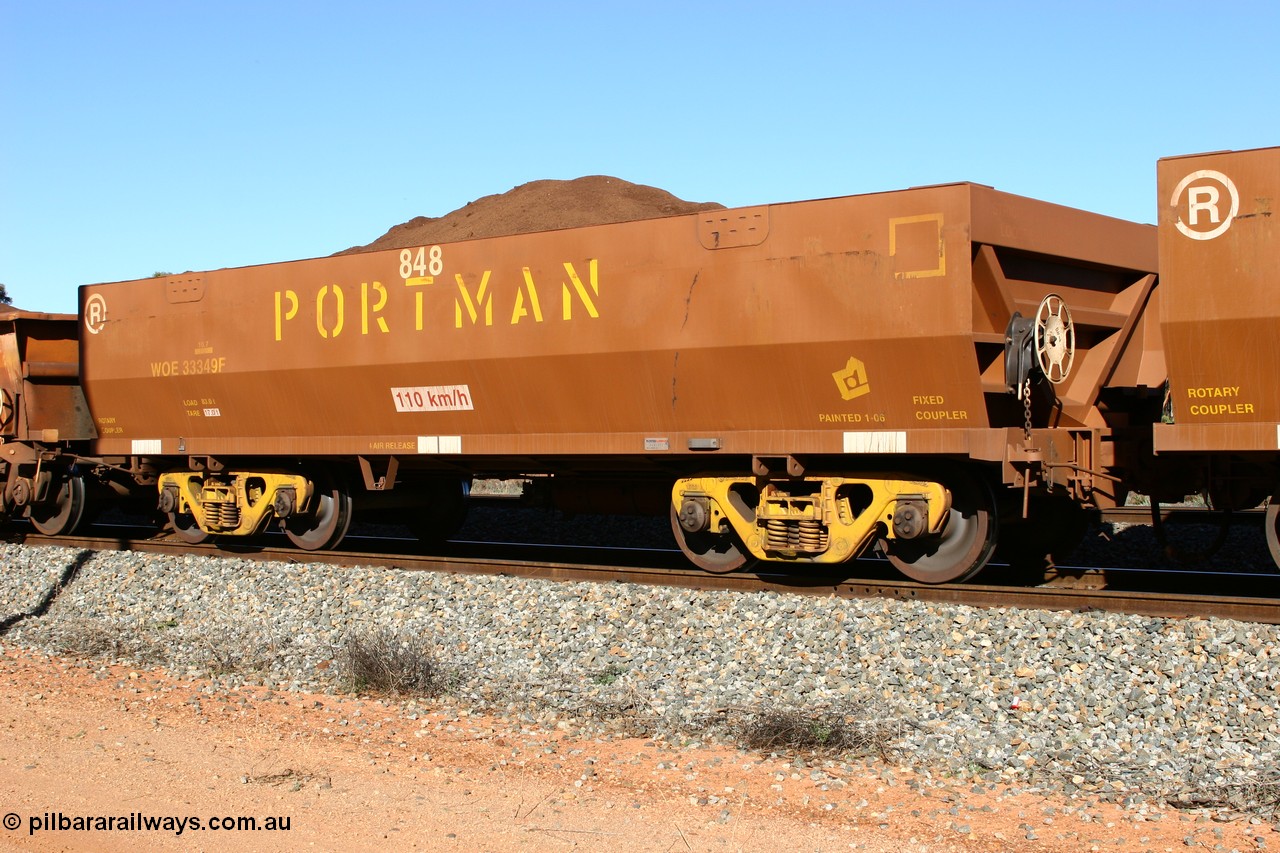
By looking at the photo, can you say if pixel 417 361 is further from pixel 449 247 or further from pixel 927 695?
pixel 927 695

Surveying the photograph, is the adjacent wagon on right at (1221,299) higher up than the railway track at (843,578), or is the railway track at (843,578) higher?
the adjacent wagon on right at (1221,299)

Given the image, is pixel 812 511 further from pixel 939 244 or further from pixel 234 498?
pixel 234 498

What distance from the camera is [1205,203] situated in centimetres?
785

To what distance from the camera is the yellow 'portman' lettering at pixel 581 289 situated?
10.5 meters

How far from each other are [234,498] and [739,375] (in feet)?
22.0

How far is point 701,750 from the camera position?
668cm

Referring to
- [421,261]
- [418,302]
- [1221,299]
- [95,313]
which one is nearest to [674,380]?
[418,302]

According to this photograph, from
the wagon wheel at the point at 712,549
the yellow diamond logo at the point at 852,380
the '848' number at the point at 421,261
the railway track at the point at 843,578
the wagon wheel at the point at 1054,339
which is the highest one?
the '848' number at the point at 421,261

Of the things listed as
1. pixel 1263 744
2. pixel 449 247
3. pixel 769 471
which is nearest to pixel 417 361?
pixel 449 247

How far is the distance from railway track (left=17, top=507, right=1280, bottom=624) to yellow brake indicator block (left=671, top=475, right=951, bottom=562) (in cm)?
32

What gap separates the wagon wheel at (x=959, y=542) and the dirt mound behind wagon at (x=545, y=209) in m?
61.4

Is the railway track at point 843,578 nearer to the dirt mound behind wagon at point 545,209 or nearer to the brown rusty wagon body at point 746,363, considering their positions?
the brown rusty wagon body at point 746,363

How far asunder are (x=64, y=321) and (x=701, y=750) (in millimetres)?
12102

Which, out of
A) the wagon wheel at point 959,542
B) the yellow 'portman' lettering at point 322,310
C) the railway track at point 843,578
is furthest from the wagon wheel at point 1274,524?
the yellow 'portman' lettering at point 322,310
